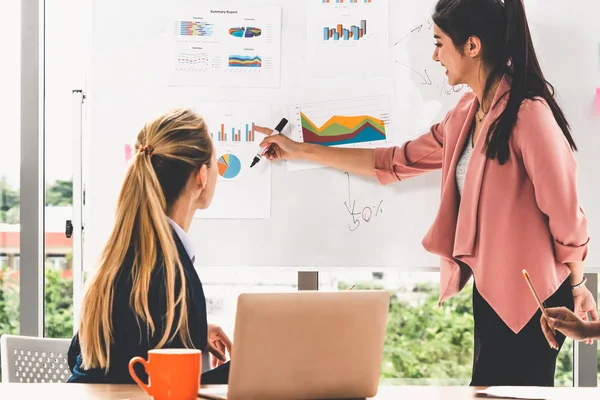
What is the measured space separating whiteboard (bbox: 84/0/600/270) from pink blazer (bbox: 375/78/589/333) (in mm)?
320

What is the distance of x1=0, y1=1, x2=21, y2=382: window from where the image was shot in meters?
2.66

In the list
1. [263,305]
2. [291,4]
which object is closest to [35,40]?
[291,4]

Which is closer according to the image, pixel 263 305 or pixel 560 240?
pixel 263 305

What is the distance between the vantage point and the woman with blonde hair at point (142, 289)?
132cm

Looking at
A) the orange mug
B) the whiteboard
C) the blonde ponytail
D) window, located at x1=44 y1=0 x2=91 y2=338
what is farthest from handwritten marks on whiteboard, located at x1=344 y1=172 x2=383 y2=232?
the orange mug

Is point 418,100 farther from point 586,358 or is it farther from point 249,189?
point 586,358

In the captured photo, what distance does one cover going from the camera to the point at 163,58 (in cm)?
232

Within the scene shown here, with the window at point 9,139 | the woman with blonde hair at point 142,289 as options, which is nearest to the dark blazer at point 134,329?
the woman with blonde hair at point 142,289

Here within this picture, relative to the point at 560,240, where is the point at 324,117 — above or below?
above

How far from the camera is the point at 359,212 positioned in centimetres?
232

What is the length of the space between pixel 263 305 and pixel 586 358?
168cm

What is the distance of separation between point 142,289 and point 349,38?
1270 millimetres

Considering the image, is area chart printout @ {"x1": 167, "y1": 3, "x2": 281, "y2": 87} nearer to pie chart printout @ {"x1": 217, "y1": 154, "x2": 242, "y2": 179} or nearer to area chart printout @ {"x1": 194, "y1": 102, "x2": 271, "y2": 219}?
area chart printout @ {"x1": 194, "y1": 102, "x2": 271, "y2": 219}

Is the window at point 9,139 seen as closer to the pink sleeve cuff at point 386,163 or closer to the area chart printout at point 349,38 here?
the area chart printout at point 349,38
